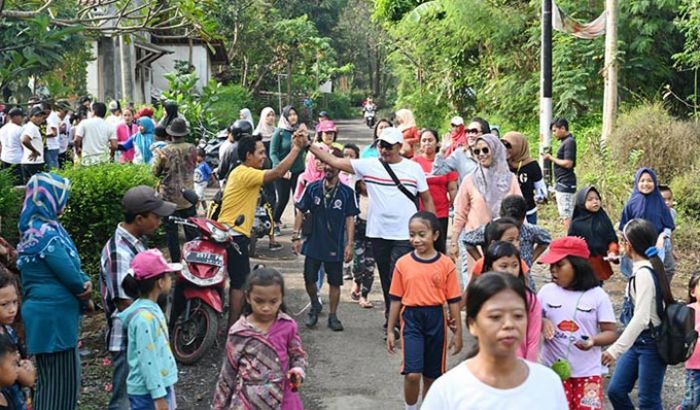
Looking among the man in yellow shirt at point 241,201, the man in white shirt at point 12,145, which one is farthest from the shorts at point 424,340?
the man in white shirt at point 12,145

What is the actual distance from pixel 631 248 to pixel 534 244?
1222 mm

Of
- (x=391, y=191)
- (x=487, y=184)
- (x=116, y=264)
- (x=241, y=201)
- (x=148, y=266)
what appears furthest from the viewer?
(x=241, y=201)

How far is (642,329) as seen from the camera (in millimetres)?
5180

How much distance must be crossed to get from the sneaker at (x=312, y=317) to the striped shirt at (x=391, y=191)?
4.58ft

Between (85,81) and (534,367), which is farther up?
(85,81)

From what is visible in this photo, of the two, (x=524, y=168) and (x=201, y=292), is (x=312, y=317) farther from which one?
(x=524, y=168)

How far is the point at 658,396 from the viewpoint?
215 inches

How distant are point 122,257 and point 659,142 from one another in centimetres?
1042

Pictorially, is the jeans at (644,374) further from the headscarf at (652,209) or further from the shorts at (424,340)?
the headscarf at (652,209)

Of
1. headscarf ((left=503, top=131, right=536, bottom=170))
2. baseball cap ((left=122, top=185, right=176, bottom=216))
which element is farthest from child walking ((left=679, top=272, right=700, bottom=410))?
baseball cap ((left=122, top=185, right=176, bottom=216))

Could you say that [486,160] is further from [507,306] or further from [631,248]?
[507,306]

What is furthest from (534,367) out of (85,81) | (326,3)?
(326,3)

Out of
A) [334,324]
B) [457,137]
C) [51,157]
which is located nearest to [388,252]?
[334,324]

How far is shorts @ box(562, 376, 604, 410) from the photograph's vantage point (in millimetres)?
5031
